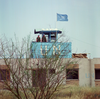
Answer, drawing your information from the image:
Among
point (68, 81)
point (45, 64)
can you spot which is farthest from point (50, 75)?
point (68, 81)

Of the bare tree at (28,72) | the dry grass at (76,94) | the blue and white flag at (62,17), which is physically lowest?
the dry grass at (76,94)

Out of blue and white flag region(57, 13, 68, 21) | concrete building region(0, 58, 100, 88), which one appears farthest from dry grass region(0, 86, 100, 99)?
blue and white flag region(57, 13, 68, 21)

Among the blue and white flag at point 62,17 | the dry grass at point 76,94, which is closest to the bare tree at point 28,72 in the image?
the dry grass at point 76,94

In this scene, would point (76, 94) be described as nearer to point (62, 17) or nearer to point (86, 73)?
point (86, 73)

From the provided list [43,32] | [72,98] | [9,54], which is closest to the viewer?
[9,54]

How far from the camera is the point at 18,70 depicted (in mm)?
13367

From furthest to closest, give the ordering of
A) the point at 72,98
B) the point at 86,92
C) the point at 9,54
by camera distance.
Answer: the point at 86,92
the point at 72,98
the point at 9,54

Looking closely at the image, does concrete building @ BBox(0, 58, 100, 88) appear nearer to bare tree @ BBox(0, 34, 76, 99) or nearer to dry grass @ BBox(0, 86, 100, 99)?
dry grass @ BBox(0, 86, 100, 99)

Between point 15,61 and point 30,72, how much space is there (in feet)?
3.69

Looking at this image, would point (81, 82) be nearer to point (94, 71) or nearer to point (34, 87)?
point (94, 71)

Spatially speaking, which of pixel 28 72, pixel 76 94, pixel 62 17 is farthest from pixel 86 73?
pixel 28 72

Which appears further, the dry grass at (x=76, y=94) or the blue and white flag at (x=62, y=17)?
the blue and white flag at (x=62, y=17)

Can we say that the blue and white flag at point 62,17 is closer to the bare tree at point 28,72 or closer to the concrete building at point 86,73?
the concrete building at point 86,73

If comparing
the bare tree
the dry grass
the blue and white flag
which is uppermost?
the blue and white flag
